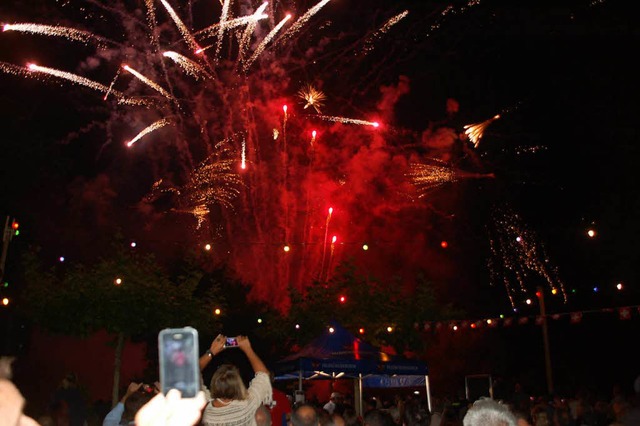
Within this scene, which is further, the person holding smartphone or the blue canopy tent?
the blue canopy tent

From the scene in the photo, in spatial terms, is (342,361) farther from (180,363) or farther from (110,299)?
(110,299)

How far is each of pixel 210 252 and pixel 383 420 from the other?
20.1 metres

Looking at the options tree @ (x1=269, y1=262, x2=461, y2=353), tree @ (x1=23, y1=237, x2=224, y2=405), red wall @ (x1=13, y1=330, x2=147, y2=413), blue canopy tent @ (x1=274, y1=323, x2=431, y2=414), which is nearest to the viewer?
blue canopy tent @ (x1=274, y1=323, x2=431, y2=414)

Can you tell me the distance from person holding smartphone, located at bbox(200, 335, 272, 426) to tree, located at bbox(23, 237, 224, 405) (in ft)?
58.6

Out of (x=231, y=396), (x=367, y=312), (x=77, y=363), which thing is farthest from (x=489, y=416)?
(x=77, y=363)

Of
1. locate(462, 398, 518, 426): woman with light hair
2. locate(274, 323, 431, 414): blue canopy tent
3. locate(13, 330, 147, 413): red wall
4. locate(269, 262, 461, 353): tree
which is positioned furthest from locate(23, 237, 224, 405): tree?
locate(462, 398, 518, 426): woman with light hair

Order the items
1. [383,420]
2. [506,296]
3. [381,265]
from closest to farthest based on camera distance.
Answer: [383,420] < [506,296] < [381,265]

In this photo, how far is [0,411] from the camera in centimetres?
207

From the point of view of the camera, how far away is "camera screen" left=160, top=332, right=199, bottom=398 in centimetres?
224

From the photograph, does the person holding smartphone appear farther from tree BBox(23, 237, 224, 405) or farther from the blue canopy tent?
tree BBox(23, 237, 224, 405)

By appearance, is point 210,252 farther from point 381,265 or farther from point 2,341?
point 2,341

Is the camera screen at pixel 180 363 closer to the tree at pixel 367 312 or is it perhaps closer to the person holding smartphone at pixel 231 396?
the person holding smartphone at pixel 231 396

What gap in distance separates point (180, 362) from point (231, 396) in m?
2.25

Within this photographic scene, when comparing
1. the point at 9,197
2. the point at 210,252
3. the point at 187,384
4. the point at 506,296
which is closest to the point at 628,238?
the point at 506,296
